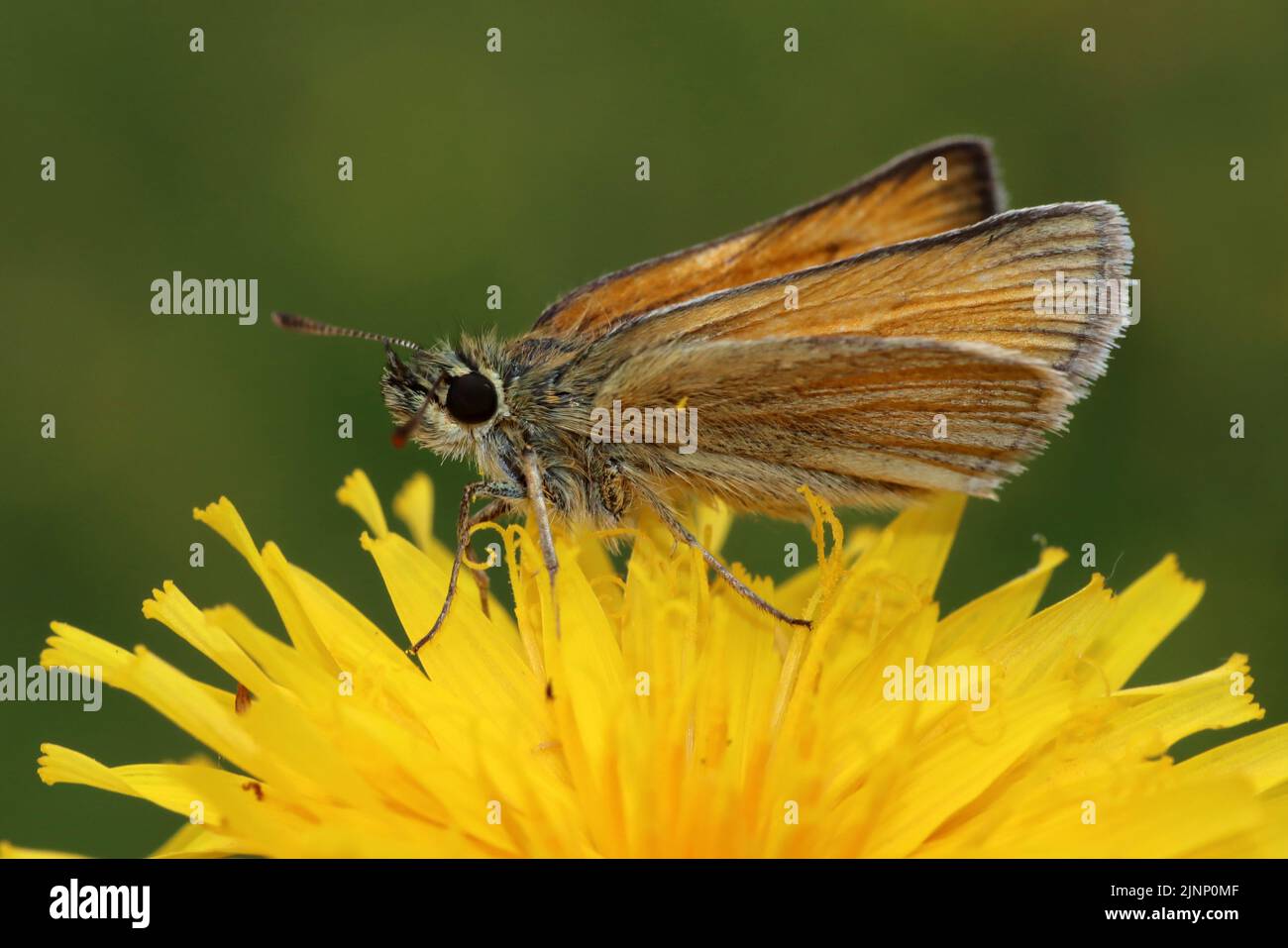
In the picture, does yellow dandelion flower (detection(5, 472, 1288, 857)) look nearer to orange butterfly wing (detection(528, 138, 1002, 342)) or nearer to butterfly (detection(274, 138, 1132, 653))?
butterfly (detection(274, 138, 1132, 653))

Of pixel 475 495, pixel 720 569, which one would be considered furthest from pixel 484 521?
pixel 720 569

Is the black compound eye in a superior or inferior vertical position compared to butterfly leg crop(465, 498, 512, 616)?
superior

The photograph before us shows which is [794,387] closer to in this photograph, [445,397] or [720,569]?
[720,569]

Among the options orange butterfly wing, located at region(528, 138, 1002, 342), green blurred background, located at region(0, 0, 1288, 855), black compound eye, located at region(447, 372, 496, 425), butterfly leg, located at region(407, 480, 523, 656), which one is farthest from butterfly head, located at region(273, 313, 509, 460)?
green blurred background, located at region(0, 0, 1288, 855)
